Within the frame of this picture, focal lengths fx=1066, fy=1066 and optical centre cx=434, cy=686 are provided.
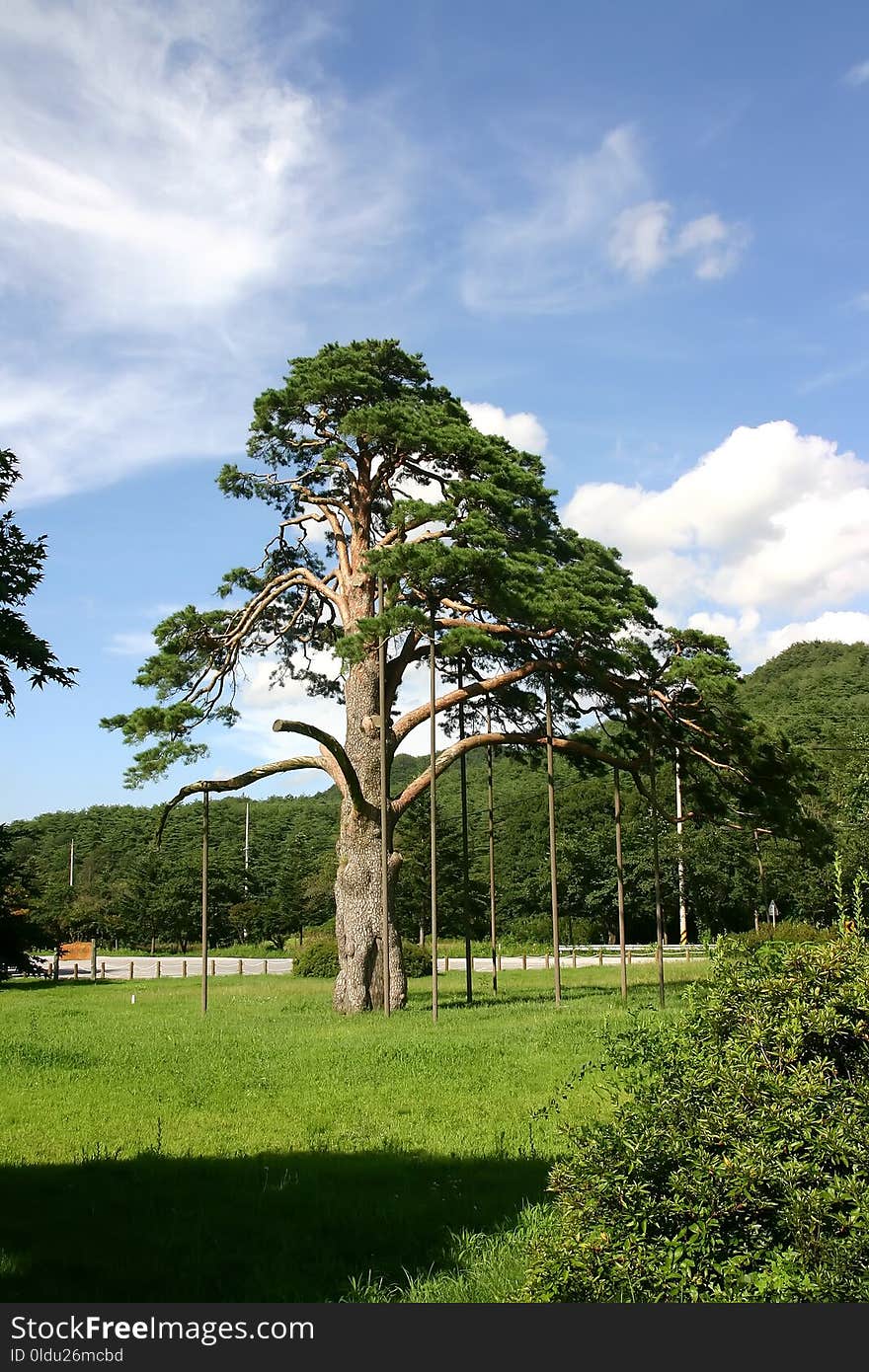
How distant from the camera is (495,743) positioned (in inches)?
978

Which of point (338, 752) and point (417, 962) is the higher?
point (338, 752)

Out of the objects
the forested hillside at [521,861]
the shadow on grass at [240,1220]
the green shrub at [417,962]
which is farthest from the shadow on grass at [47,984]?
the shadow on grass at [240,1220]

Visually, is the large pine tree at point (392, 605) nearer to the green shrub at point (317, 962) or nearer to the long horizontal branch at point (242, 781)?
the long horizontal branch at point (242, 781)

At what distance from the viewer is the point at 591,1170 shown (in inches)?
180

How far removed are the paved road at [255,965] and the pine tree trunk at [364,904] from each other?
1413cm

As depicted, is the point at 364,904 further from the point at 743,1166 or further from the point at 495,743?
the point at 743,1166

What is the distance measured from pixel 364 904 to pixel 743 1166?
774 inches

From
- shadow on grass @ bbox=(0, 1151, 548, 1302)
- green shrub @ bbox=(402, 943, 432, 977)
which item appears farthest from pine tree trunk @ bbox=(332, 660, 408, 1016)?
shadow on grass @ bbox=(0, 1151, 548, 1302)

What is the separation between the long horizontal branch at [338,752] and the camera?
2098cm

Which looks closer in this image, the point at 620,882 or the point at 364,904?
the point at 364,904

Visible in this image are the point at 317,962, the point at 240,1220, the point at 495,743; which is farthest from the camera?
the point at 317,962

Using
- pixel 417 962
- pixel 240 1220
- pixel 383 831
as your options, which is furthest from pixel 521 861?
pixel 240 1220

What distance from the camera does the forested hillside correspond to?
3756 centimetres

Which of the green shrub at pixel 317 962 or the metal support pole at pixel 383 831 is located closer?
the metal support pole at pixel 383 831
